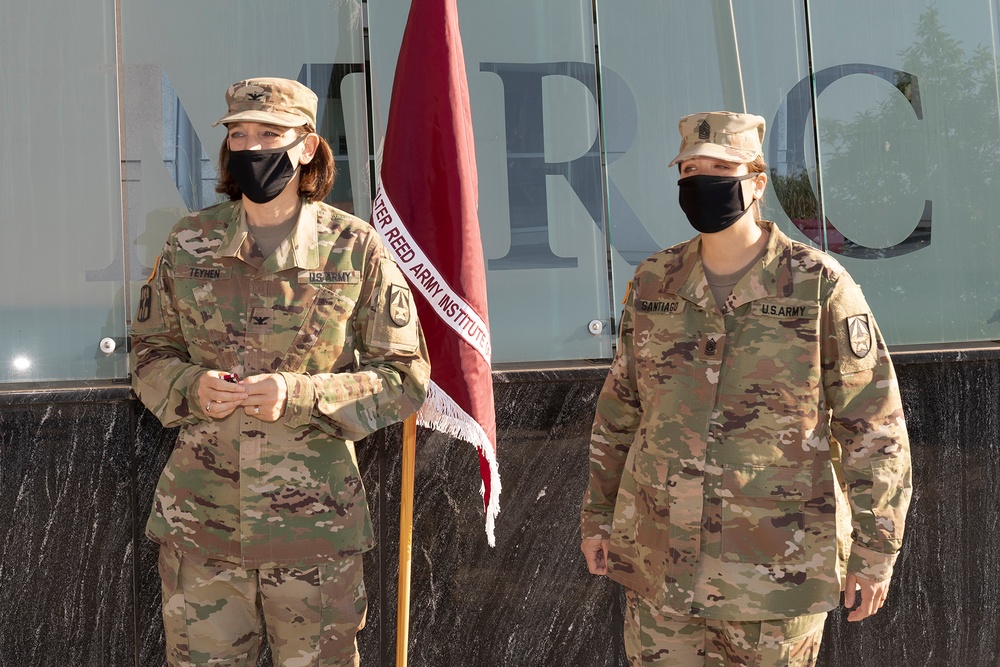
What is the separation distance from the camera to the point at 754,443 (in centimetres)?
221

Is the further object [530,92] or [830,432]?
[530,92]

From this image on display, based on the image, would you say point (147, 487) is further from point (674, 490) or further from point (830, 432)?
point (830, 432)

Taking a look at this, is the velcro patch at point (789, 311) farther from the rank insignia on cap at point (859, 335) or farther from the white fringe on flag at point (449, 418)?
the white fringe on flag at point (449, 418)

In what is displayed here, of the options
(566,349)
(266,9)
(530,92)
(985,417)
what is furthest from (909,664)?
(266,9)

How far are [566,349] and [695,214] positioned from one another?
1.60 meters

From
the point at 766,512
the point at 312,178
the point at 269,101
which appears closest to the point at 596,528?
the point at 766,512

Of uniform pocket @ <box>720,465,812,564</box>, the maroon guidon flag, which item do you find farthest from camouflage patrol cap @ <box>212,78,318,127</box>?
uniform pocket @ <box>720,465,812,564</box>

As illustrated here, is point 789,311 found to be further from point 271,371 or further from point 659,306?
point 271,371

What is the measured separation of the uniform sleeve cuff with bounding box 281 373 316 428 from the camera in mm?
2316

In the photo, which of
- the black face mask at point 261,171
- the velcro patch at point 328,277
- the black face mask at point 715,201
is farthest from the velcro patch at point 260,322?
the black face mask at point 715,201

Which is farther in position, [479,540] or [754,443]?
[479,540]

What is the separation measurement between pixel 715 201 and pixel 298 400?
1.11m

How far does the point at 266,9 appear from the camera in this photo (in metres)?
3.72

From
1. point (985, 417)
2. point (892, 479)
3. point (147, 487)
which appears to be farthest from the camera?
point (985, 417)
